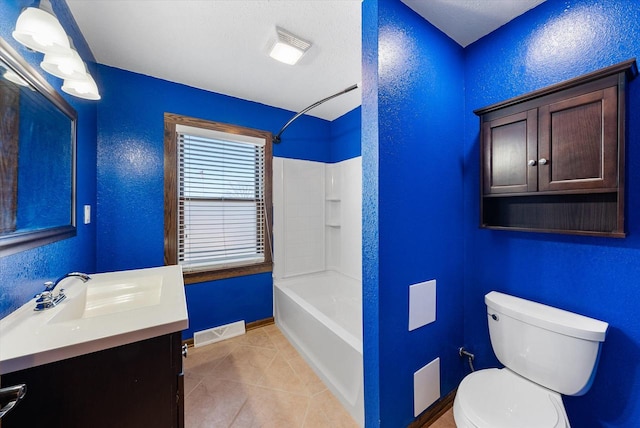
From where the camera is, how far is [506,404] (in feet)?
3.59

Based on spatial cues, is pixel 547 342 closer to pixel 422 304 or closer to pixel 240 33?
pixel 422 304

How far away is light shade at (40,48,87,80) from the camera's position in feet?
3.24

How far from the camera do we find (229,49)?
5.71ft

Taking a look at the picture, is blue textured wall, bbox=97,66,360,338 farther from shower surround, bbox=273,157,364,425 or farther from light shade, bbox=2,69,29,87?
light shade, bbox=2,69,29,87

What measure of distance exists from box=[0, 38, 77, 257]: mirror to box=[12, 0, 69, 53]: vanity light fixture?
0.22 feet

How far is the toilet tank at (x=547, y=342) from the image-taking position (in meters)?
1.08

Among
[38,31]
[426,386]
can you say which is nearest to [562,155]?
[426,386]

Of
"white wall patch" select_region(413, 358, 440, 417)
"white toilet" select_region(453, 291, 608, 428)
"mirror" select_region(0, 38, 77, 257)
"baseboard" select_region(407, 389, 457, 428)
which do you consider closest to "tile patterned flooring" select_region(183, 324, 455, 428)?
"baseboard" select_region(407, 389, 457, 428)

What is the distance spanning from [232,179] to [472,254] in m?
2.28

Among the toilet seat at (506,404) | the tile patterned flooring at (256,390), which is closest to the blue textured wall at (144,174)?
the tile patterned flooring at (256,390)

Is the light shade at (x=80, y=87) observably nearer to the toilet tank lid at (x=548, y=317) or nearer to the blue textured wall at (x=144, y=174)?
the blue textured wall at (x=144, y=174)

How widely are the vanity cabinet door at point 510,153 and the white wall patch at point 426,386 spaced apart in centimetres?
115

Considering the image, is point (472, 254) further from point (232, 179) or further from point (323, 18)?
point (232, 179)

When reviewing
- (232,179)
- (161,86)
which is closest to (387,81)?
(232,179)
